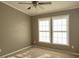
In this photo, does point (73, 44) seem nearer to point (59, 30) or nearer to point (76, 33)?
point (76, 33)

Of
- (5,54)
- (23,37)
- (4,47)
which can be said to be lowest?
(5,54)

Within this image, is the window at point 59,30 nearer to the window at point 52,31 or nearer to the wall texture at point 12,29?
the window at point 52,31

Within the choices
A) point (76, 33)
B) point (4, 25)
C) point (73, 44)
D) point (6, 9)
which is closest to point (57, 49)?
point (73, 44)

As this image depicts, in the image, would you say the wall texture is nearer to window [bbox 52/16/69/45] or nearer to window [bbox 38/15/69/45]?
window [bbox 38/15/69/45]

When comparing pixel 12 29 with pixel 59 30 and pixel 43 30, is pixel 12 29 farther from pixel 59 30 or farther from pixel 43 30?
pixel 59 30

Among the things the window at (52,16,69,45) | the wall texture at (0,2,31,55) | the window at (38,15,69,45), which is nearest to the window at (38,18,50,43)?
the window at (38,15,69,45)

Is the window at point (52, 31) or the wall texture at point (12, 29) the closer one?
the window at point (52, 31)

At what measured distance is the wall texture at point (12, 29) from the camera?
2.73 meters

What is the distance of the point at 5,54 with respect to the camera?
278 cm

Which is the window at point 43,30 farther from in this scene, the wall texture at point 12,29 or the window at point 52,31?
the wall texture at point 12,29

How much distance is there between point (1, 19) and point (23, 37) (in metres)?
0.99

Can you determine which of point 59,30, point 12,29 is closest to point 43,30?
point 59,30

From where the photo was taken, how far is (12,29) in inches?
117

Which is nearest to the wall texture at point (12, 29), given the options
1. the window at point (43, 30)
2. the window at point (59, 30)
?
the window at point (43, 30)
